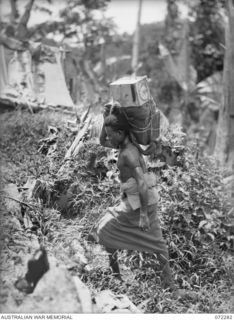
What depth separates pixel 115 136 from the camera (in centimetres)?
341

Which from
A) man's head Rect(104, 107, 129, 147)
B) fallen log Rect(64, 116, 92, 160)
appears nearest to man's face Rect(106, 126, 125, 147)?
man's head Rect(104, 107, 129, 147)

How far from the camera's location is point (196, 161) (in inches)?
227

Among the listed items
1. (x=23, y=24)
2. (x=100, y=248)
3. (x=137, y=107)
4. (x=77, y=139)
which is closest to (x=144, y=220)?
(x=137, y=107)

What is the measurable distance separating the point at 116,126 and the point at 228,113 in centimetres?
572

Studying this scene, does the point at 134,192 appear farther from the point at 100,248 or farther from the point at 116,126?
the point at 100,248

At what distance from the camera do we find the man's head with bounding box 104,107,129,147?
132 inches

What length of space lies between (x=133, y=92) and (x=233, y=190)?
3.24 metres

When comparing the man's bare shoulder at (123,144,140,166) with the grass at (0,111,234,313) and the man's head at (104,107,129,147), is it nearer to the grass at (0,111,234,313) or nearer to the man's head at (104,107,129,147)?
the man's head at (104,107,129,147)

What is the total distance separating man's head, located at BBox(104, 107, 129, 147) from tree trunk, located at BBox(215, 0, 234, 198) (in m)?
4.91

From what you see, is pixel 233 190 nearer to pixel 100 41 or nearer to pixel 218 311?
pixel 218 311

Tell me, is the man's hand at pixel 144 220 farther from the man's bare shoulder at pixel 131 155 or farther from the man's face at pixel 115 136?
the man's face at pixel 115 136

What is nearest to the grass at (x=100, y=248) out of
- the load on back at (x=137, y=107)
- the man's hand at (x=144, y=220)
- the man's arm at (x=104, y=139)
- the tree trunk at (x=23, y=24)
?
the man's hand at (x=144, y=220)

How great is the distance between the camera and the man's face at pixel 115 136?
3396 millimetres

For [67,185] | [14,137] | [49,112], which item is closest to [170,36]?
[49,112]
